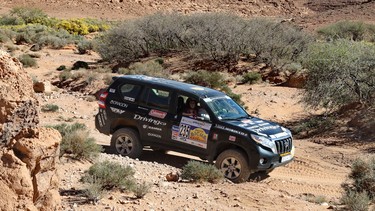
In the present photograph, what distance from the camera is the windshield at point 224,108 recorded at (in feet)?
35.1

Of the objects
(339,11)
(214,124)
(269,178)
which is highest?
(339,11)

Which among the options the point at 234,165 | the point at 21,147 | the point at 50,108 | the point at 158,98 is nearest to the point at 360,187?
the point at 234,165

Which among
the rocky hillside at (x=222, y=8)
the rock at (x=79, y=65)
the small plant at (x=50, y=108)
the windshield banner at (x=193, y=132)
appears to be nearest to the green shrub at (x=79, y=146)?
the windshield banner at (x=193, y=132)

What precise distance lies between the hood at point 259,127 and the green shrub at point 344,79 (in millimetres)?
6619

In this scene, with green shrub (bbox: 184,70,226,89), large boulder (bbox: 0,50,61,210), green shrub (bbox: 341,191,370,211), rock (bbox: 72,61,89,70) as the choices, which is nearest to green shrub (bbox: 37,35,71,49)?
rock (bbox: 72,61,89,70)

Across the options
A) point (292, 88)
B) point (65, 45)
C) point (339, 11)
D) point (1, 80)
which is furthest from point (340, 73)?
point (339, 11)

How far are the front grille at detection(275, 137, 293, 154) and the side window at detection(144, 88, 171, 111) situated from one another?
2273 millimetres

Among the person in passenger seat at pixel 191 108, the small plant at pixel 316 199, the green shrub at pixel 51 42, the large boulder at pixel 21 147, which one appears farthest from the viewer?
the green shrub at pixel 51 42

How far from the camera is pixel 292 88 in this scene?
2334cm

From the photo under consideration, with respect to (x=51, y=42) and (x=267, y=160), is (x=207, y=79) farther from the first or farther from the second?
(x=51, y=42)

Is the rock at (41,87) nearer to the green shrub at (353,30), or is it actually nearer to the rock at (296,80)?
the rock at (296,80)

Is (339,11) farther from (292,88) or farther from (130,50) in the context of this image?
(292,88)

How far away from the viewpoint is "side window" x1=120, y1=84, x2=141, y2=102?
1152 centimetres

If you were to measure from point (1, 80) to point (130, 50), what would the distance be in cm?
2692
